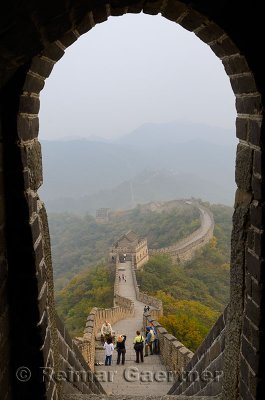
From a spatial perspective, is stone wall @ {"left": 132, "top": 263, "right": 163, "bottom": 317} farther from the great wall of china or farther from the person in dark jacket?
the person in dark jacket

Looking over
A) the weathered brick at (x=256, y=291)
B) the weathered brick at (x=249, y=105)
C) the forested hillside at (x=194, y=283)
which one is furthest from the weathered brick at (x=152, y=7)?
the forested hillside at (x=194, y=283)

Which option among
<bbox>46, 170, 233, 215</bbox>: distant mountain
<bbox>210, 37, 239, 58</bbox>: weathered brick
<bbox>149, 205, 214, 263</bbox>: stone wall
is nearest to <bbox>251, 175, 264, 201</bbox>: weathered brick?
<bbox>210, 37, 239, 58</bbox>: weathered brick

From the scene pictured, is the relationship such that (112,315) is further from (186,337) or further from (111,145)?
(111,145)

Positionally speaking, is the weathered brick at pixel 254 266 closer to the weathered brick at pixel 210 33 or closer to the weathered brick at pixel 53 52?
the weathered brick at pixel 210 33

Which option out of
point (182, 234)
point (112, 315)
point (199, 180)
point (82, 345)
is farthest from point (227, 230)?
point (199, 180)

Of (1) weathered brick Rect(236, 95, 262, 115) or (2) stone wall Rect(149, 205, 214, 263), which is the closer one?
(1) weathered brick Rect(236, 95, 262, 115)

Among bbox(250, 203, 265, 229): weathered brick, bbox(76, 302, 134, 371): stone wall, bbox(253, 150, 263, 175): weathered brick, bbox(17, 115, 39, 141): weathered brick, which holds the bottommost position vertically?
bbox(76, 302, 134, 371): stone wall

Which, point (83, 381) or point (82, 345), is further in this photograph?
point (82, 345)
